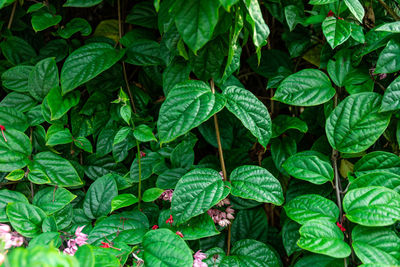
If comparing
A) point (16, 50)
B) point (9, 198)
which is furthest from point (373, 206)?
point (16, 50)

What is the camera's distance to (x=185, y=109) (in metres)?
0.83

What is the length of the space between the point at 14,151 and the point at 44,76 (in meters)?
0.26

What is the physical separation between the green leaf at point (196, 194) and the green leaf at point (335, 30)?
48 cm

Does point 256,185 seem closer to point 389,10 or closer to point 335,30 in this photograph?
point 335,30

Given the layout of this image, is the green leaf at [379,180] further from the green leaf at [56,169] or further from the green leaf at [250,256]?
the green leaf at [56,169]

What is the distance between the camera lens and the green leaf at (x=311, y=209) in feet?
2.77

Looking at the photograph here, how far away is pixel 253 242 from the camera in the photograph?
96cm

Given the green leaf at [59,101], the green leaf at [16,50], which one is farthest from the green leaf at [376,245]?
the green leaf at [16,50]

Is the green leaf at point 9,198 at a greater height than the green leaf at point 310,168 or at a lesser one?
greater

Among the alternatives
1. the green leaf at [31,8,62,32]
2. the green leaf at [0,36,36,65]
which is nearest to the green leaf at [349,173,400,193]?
the green leaf at [31,8,62,32]

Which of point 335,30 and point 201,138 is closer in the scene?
point 335,30

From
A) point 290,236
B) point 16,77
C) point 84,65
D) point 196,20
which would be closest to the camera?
point 196,20

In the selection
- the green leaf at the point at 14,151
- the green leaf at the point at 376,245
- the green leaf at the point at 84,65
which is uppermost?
the green leaf at the point at 84,65

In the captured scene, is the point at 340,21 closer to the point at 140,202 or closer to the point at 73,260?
the point at 140,202
